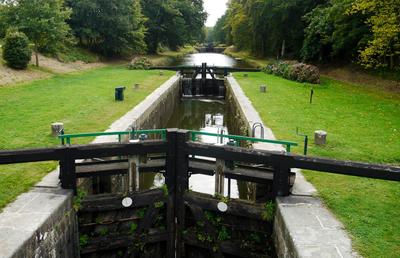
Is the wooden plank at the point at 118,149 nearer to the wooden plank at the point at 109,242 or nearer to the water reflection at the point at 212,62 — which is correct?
the wooden plank at the point at 109,242

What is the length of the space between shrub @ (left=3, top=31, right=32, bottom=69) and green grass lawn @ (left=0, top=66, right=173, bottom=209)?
2003mm

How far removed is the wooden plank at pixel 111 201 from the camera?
21.4 feet

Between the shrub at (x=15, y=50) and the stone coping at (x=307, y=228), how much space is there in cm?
1835

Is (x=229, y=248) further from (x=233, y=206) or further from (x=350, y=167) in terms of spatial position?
(x=350, y=167)

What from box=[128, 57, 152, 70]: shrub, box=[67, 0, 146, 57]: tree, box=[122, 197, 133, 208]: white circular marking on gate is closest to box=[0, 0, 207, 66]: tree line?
box=[67, 0, 146, 57]: tree

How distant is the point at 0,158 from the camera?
5.91m

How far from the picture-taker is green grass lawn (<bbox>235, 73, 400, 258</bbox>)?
5.34 meters

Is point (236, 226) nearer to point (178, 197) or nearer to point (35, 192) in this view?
point (178, 197)

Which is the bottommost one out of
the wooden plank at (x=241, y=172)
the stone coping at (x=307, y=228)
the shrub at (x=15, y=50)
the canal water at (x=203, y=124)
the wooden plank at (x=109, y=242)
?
the canal water at (x=203, y=124)

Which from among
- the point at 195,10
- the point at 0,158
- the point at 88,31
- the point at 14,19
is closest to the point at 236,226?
the point at 0,158

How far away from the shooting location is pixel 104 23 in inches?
1353

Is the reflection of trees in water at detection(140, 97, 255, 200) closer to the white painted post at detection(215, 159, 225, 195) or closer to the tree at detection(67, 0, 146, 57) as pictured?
the white painted post at detection(215, 159, 225, 195)

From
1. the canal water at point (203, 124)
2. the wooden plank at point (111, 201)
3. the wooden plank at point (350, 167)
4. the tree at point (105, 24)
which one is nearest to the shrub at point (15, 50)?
the canal water at point (203, 124)

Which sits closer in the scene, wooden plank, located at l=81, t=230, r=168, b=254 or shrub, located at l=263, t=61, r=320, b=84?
wooden plank, located at l=81, t=230, r=168, b=254
